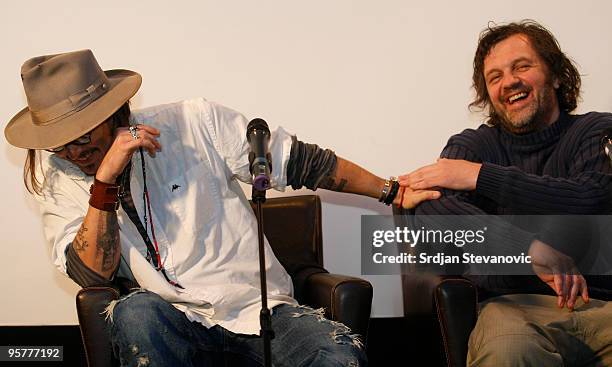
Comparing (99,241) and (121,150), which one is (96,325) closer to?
(99,241)

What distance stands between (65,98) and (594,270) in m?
1.85

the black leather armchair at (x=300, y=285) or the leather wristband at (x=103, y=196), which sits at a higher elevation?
the leather wristband at (x=103, y=196)

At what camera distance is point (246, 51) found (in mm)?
3357

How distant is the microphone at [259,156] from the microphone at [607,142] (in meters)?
1.12

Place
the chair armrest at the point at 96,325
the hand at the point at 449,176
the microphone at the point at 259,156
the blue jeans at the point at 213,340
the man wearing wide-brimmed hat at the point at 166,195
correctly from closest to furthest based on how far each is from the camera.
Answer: the microphone at the point at 259,156, the blue jeans at the point at 213,340, the chair armrest at the point at 96,325, the man wearing wide-brimmed hat at the point at 166,195, the hand at the point at 449,176

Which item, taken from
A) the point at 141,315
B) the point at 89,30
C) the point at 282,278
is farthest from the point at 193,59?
the point at 141,315

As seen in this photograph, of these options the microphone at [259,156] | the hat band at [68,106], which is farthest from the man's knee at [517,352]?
the hat band at [68,106]

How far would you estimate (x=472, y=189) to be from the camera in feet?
8.75

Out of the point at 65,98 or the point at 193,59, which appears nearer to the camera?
the point at 65,98

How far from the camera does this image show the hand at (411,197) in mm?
2664

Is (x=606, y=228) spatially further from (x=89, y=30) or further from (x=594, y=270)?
(x=89, y=30)

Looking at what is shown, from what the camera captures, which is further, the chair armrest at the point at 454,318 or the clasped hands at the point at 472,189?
the clasped hands at the point at 472,189

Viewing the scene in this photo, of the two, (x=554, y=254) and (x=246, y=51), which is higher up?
(x=246, y=51)

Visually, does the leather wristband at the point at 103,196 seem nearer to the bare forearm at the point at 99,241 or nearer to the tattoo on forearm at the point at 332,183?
the bare forearm at the point at 99,241
